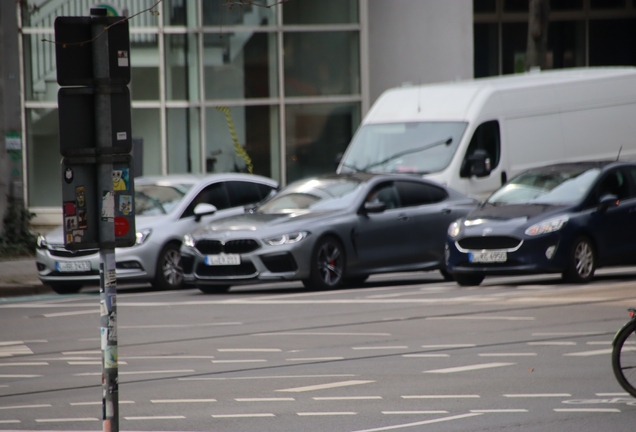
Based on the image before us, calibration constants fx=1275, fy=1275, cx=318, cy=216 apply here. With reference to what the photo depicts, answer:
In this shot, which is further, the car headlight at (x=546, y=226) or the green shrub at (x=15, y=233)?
the green shrub at (x=15, y=233)

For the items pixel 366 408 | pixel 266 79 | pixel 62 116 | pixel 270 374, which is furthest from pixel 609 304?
pixel 266 79

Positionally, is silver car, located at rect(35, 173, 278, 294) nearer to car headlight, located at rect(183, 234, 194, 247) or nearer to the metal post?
car headlight, located at rect(183, 234, 194, 247)

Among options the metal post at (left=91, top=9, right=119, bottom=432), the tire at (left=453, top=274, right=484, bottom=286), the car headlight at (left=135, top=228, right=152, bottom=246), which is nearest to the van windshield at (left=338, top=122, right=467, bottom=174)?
the tire at (left=453, top=274, right=484, bottom=286)

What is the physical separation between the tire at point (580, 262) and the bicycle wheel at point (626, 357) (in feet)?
25.0

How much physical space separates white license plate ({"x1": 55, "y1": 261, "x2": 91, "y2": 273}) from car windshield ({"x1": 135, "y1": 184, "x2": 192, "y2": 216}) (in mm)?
1357

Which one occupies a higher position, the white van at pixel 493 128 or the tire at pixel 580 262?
the white van at pixel 493 128

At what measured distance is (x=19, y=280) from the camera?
733 inches

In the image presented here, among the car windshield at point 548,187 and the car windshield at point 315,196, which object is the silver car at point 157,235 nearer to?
the car windshield at point 315,196

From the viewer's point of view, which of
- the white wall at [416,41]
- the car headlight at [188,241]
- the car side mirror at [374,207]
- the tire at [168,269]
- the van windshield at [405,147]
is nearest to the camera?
the car headlight at [188,241]

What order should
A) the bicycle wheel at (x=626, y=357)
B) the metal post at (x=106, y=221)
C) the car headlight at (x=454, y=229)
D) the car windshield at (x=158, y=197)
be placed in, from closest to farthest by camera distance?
the metal post at (x=106, y=221) < the bicycle wheel at (x=626, y=357) < the car headlight at (x=454, y=229) < the car windshield at (x=158, y=197)

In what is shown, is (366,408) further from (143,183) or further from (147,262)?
(143,183)

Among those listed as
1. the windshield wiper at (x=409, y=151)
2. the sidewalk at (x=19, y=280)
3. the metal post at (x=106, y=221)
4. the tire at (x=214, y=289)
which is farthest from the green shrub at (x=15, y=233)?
the metal post at (x=106, y=221)

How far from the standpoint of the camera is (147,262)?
17.2 metres

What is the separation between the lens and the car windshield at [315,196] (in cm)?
1697
